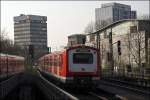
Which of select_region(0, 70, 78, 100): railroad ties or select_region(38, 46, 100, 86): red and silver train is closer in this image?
select_region(0, 70, 78, 100): railroad ties

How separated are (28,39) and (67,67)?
113578 millimetres

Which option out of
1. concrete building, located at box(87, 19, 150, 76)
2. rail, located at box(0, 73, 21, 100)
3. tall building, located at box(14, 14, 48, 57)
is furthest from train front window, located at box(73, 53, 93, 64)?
tall building, located at box(14, 14, 48, 57)

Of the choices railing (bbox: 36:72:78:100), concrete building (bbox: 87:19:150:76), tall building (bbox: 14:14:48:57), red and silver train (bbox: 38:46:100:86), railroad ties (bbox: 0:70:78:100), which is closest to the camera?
railing (bbox: 36:72:78:100)

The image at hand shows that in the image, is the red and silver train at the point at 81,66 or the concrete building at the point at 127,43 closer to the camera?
the red and silver train at the point at 81,66

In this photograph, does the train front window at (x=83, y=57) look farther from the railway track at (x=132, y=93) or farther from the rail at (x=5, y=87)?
the rail at (x=5, y=87)

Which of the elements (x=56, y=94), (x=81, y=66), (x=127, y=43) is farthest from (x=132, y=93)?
(x=127, y=43)

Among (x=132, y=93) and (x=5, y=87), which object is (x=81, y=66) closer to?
(x=132, y=93)

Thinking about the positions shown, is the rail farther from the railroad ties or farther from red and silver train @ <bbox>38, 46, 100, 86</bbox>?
red and silver train @ <bbox>38, 46, 100, 86</bbox>

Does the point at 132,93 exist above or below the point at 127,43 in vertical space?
below

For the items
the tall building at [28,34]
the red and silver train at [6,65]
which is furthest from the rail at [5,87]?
the tall building at [28,34]

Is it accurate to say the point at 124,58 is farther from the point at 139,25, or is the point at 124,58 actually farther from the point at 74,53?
the point at 74,53

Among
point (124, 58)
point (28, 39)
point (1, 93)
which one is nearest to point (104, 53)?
point (124, 58)

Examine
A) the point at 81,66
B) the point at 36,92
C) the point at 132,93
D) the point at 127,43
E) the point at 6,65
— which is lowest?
the point at 36,92

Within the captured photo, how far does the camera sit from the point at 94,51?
27.9 metres
